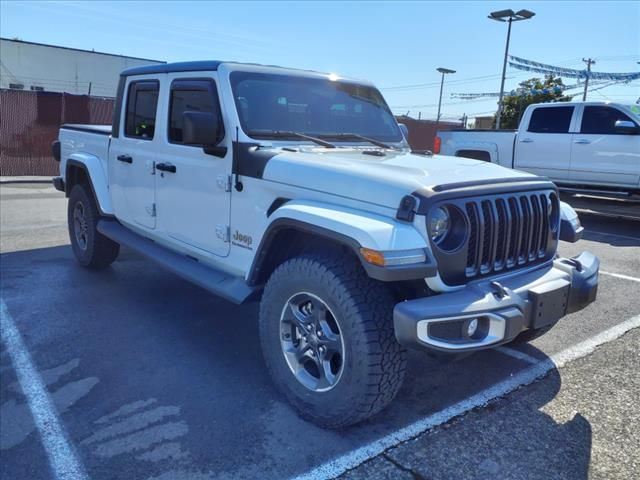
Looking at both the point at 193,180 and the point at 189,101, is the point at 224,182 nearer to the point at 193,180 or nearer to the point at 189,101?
the point at 193,180

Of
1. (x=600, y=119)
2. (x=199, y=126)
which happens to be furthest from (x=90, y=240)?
(x=600, y=119)

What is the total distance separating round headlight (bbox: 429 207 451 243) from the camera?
106 inches

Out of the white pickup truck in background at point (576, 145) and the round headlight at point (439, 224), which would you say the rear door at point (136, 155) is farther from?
the white pickup truck in background at point (576, 145)

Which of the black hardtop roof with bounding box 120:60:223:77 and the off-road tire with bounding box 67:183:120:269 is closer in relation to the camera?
the black hardtop roof with bounding box 120:60:223:77

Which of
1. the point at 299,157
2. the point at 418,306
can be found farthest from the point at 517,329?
the point at 299,157

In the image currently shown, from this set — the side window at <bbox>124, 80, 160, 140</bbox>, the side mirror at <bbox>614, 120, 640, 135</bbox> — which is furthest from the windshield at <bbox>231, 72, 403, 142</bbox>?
the side mirror at <bbox>614, 120, 640, 135</bbox>

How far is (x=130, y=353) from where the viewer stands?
393cm

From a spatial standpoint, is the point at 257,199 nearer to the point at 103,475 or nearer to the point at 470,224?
the point at 470,224

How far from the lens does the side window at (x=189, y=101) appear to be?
3.82 metres

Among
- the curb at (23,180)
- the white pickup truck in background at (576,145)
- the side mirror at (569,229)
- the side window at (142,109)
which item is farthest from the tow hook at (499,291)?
the curb at (23,180)

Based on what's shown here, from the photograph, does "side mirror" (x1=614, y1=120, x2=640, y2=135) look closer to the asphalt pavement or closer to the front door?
the asphalt pavement

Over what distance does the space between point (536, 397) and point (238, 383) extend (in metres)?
1.87

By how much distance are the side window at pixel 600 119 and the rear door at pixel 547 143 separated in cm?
29

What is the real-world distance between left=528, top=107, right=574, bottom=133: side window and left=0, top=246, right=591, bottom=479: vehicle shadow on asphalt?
780 centimetres
